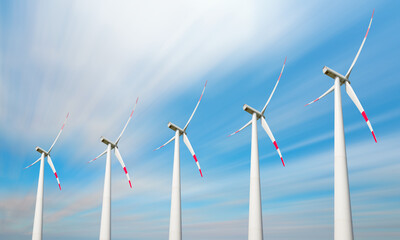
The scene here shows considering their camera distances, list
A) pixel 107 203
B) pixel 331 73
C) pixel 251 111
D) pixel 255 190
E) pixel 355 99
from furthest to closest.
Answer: pixel 107 203
pixel 251 111
pixel 255 190
pixel 331 73
pixel 355 99

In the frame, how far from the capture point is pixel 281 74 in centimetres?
5531

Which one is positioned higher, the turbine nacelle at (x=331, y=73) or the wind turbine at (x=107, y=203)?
the turbine nacelle at (x=331, y=73)

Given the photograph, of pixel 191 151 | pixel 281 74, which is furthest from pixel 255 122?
pixel 191 151

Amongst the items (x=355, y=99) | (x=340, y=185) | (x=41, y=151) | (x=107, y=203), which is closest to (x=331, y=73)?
(x=355, y=99)

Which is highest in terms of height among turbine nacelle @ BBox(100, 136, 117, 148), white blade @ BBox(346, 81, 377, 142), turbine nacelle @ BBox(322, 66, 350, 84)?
turbine nacelle @ BBox(322, 66, 350, 84)

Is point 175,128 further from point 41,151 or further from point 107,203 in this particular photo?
point 41,151

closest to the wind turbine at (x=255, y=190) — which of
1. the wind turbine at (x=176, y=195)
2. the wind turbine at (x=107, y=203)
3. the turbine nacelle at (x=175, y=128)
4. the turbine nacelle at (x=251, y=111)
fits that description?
the turbine nacelle at (x=251, y=111)

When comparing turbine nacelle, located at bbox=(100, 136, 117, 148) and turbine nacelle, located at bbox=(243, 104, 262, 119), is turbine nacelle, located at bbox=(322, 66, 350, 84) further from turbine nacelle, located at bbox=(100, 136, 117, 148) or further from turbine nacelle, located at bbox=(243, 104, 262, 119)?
turbine nacelle, located at bbox=(100, 136, 117, 148)

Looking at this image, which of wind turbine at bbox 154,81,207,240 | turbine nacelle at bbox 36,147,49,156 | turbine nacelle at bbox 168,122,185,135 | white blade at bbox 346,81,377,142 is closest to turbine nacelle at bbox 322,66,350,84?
white blade at bbox 346,81,377,142

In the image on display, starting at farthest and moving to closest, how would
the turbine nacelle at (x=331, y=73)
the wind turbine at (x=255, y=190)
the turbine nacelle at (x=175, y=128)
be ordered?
the turbine nacelle at (x=175, y=128) → the wind turbine at (x=255, y=190) → the turbine nacelle at (x=331, y=73)

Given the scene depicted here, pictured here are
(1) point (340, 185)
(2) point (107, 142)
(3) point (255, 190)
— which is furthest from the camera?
(2) point (107, 142)

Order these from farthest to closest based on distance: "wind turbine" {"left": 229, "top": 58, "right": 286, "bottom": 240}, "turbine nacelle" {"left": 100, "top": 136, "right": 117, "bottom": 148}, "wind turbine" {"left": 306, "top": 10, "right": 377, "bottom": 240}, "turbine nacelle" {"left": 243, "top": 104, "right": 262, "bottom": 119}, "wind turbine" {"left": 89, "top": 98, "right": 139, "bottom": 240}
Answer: "turbine nacelle" {"left": 100, "top": 136, "right": 117, "bottom": 148} < "wind turbine" {"left": 89, "top": 98, "right": 139, "bottom": 240} < "turbine nacelle" {"left": 243, "top": 104, "right": 262, "bottom": 119} < "wind turbine" {"left": 229, "top": 58, "right": 286, "bottom": 240} < "wind turbine" {"left": 306, "top": 10, "right": 377, "bottom": 240}

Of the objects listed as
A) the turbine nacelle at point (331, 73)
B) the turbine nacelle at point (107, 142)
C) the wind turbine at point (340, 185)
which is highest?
the turbine nacelle at point (331, 73)

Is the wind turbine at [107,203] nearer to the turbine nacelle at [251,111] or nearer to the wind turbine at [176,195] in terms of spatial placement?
the wind turbine at [176,195]
